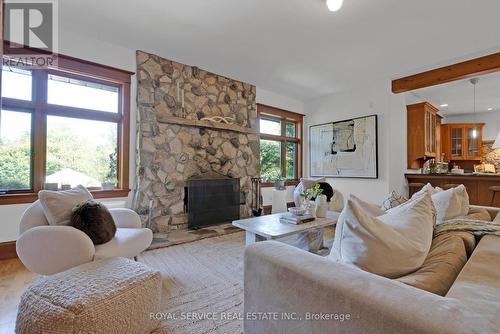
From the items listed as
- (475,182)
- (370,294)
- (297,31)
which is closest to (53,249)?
(370,294)

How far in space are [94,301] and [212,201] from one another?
9.65 ft

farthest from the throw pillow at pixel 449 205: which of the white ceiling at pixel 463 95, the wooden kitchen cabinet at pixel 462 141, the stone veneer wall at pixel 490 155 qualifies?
the stone veneer wall at pixel 490 155

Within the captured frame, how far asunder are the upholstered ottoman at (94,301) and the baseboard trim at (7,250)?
2014 millimetres

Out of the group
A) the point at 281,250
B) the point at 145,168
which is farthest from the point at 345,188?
the point at 281,250

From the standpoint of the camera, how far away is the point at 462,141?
662 centimetres

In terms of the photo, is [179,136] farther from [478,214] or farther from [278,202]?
[478,214]

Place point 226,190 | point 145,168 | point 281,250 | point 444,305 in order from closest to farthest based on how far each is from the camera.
→ 1. point 444,305
2. point 281,250
3. point 145,168
4. point 226,190

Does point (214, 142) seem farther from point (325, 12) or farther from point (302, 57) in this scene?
point (325, 12)

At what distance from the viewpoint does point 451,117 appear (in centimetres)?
719

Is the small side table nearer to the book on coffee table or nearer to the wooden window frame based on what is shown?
the book on coffee table

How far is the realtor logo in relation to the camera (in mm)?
2529

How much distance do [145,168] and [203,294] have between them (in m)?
2.26

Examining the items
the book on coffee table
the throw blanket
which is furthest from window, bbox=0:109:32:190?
the throw blanket

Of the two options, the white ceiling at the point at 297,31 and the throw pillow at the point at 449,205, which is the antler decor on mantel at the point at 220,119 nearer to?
the white ceiling at the point at 297,31
